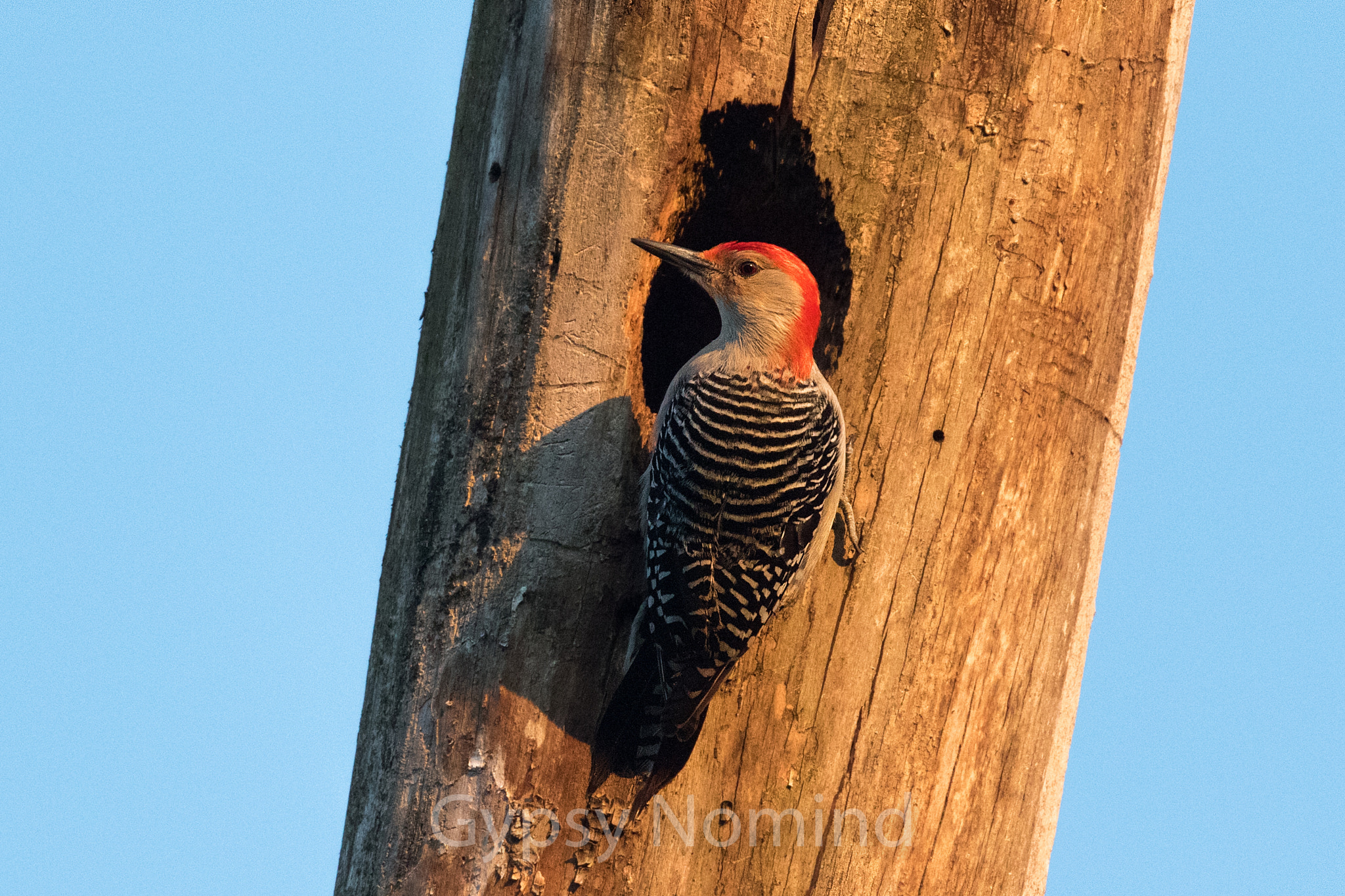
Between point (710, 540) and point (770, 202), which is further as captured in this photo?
point (770, 202)

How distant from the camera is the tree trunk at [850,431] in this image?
2910mm

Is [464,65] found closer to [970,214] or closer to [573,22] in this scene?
[573,22]

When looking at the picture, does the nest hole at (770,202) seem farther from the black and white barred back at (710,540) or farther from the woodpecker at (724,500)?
the black and white barred back at (710,540)

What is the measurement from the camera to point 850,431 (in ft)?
10.1

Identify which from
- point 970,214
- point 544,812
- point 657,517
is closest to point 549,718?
point 544,812

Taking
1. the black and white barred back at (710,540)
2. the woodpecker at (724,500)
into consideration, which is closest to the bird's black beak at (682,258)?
the woodpecker at (724,500)

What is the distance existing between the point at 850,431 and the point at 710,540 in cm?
47

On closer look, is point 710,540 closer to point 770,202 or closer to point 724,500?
point 724,500

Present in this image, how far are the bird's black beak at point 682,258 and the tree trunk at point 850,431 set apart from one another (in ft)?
0.14

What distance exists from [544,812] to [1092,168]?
2.11m

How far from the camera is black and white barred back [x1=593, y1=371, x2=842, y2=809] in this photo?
2.82 m

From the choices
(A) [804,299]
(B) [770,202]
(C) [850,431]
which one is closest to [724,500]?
(C) [850,431]

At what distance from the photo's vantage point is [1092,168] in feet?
10.4

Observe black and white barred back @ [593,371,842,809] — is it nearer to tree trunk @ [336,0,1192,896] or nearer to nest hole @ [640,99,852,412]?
tree trunk @ [336,0,1192,896]
